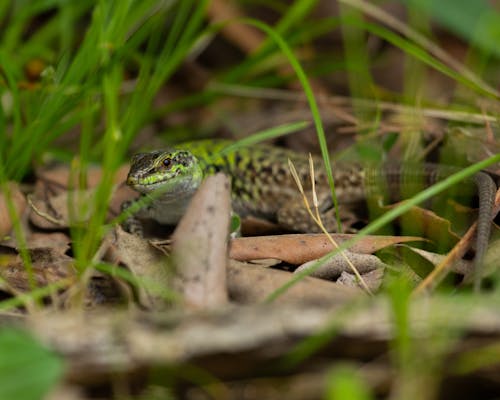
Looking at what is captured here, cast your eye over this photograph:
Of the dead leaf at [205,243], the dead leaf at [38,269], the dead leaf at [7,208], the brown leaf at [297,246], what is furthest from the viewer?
the dead leaf at [7,208]

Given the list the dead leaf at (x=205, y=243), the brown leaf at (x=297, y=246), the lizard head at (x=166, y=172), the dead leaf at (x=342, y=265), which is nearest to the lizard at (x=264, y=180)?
the lizard head at (x=166, y=172)

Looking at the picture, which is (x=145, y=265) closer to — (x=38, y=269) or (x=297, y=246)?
(x=38, y=269)

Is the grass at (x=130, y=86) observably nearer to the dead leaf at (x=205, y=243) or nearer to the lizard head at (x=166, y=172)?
the lizard head at (x=166, y=172)

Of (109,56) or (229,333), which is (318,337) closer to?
(229,333)

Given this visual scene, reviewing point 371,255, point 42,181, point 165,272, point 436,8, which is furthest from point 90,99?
point 436,8

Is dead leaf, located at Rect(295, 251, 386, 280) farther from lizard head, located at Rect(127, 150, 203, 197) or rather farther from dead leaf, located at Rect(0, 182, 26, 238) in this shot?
dead leaf, located at Rect(0, 182, 26, 238)

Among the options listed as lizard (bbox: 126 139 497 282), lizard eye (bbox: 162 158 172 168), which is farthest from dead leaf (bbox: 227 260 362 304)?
lizard eye (bbox: 162 158 172 168)
